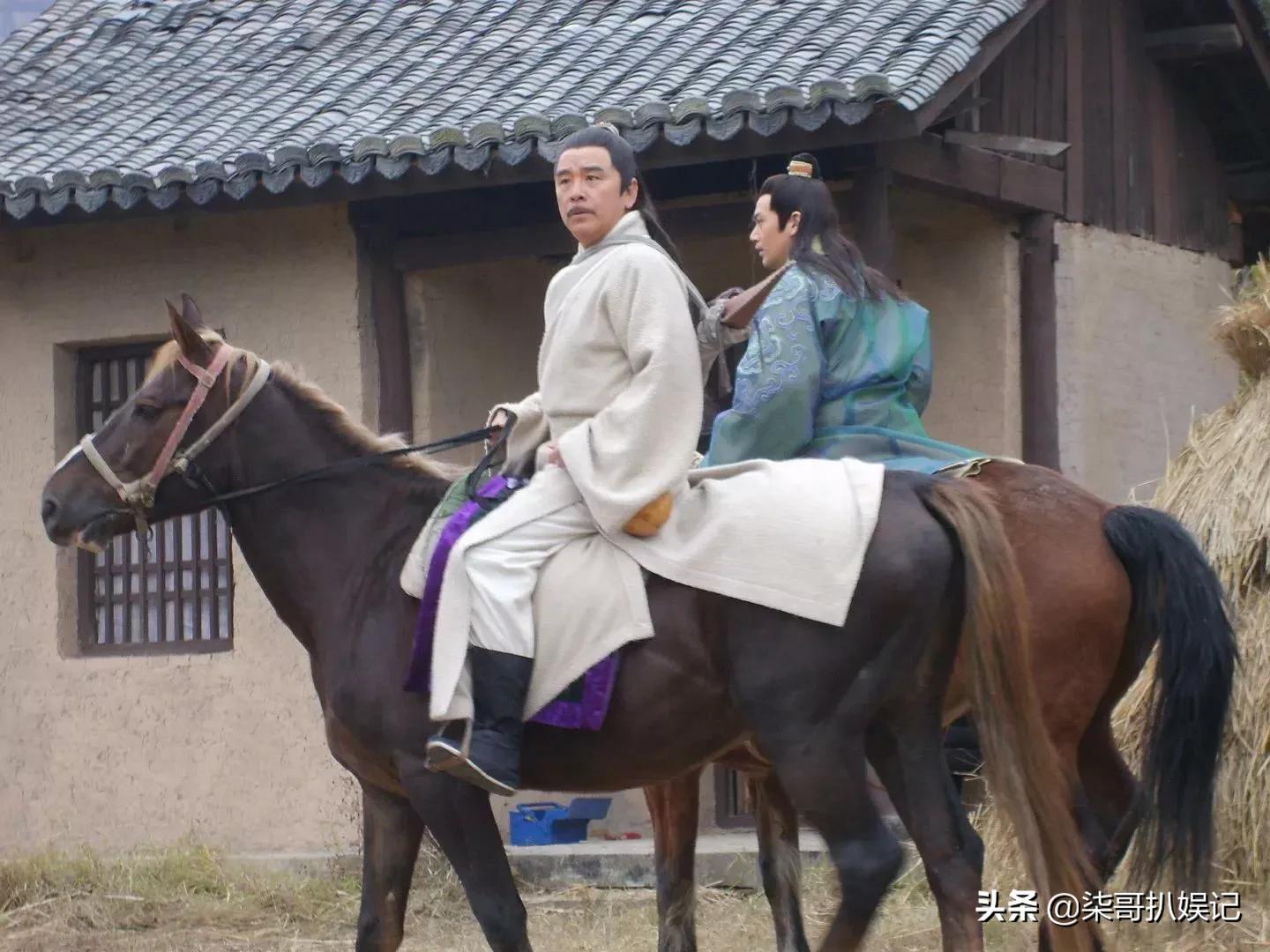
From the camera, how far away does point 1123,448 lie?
10398mm

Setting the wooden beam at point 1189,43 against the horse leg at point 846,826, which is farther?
the wooden beam at point 1189,43

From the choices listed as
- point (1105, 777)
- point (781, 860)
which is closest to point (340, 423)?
point (781, 860)

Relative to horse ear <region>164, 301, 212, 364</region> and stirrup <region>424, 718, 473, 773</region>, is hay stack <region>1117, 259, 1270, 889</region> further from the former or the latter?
horse ear <region>164, 301, 212, 364</region>

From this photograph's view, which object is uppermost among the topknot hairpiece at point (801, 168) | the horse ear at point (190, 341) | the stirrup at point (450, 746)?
the topknot hairpiece at point (801, 168)

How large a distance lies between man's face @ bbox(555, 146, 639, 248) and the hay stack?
8.34 ft

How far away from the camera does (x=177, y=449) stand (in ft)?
18.0

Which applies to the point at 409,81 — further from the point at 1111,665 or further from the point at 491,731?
the point at 491,731

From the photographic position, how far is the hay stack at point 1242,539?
22.0 feet

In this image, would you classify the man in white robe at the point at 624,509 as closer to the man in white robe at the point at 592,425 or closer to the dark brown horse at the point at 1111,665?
the man in white robe at the point at 592,425

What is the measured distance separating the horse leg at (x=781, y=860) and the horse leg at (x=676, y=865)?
23 cm

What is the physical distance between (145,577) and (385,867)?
17.6 ft

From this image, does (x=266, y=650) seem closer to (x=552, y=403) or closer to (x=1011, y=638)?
(x=552, y=403)

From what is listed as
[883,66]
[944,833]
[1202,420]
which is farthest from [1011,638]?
[883,66]

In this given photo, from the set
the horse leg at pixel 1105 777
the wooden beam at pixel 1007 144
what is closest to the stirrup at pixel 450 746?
the horse leg at pixel 1105 777
